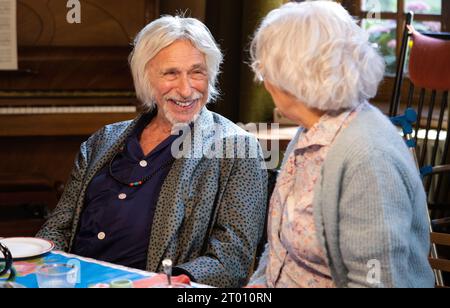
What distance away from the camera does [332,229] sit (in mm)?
1859

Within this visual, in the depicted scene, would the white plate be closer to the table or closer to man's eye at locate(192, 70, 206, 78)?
the table

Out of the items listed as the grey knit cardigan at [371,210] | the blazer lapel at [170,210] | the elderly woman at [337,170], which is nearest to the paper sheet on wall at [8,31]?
the blazer lapel at [170,210]

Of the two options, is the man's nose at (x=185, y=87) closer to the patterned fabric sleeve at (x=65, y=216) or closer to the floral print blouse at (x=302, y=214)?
the patterned fabric sleeve at (x=65, y=216)

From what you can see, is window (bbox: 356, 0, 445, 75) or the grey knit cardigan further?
window (bbox: 356, 0, 445, 75)

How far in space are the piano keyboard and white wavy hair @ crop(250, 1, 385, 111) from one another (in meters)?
2.75

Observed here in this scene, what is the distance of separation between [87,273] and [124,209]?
22.1 inches

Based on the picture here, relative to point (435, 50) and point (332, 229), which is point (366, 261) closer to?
point (332, 229)

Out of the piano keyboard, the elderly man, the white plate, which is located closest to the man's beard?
the elderly man

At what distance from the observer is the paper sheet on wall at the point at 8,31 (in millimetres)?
4535

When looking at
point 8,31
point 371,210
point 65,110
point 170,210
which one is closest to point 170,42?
point 170,210

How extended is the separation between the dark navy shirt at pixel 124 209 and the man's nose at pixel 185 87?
14cm

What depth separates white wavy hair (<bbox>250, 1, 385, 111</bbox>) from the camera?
6.22 ft

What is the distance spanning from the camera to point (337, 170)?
185 centimetres
